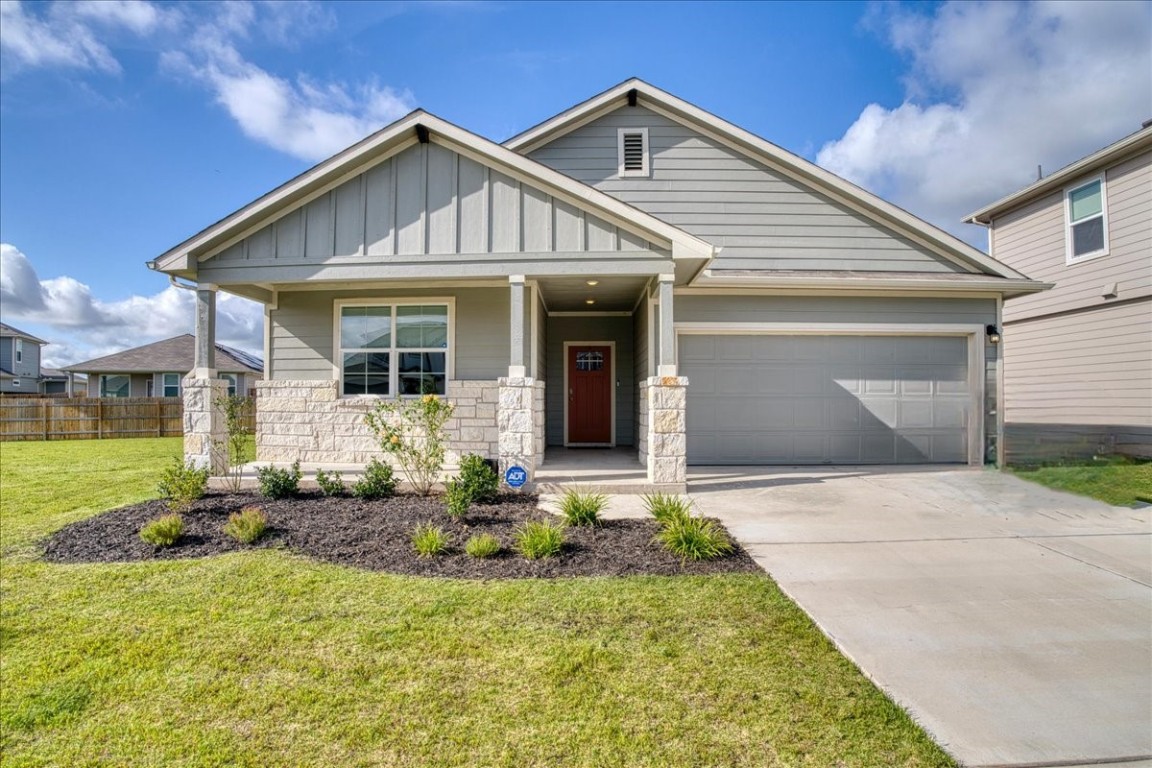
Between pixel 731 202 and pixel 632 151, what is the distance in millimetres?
2058

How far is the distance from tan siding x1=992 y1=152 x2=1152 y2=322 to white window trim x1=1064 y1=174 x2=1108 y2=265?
0.05 meters

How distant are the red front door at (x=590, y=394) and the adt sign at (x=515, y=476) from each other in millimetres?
4633

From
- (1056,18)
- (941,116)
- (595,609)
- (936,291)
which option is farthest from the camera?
(941,116)

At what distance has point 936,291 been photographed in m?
8.98

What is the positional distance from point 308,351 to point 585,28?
695 centimetres

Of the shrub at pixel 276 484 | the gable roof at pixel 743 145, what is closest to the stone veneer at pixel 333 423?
the shrub at pixel 276 484

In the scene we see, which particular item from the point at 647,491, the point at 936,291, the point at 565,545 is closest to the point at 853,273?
the point at 936,291

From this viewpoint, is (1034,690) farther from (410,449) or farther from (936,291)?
(936,291)

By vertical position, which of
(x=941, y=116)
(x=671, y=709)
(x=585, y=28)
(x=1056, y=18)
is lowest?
(x=671, y=709)

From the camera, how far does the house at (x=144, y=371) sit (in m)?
23.5

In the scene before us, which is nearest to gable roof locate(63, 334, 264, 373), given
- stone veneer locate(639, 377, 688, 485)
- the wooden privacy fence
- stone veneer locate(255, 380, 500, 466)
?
the wooden privacy fence

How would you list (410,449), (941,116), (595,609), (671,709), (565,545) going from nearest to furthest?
1. (671,709)
2. (595,609)
3. (565,545)
4. (410,449)
5. (941,116)

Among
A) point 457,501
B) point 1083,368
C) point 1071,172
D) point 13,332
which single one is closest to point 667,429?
point 457,501

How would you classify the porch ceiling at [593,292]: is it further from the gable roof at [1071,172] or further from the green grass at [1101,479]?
the gable roof at [1071,172]
